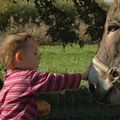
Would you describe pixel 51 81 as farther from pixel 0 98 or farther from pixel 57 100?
pixel 57 100

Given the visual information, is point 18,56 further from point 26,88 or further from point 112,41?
point 112,41

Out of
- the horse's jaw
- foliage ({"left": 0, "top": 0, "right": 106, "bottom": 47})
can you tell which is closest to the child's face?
the horse's jaw

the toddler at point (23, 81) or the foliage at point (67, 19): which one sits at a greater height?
the toddler at point (23, 81)

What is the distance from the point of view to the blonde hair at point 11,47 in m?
4.45

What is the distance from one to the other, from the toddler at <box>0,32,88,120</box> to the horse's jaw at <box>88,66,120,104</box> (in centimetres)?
68

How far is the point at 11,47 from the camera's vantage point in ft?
14.6

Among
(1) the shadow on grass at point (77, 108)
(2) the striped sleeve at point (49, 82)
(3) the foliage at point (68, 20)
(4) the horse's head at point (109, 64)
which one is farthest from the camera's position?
(3) the foliage at point (68, 20)

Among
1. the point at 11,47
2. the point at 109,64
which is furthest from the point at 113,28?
the point at 11,47

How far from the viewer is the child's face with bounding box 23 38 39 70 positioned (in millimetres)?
4469

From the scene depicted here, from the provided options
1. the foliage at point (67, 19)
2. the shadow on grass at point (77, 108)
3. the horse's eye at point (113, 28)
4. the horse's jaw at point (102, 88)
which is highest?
the horse's eye at point (113, 28)

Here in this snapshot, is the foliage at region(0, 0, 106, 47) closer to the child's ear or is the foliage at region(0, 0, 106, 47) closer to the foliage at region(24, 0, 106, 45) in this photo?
the foliage at region(24, 0, 106, 45)

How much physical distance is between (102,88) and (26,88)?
1.11 m

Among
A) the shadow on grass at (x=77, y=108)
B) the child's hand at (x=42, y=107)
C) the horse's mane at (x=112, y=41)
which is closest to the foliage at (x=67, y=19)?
the shadow on grass at (x=77, y=108)

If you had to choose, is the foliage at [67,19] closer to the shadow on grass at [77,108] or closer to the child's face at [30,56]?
the shadow on grass at [77,108]
